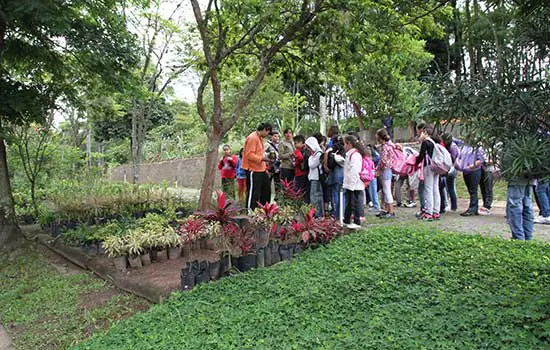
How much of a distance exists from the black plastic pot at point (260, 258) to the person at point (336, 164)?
94.0 inches

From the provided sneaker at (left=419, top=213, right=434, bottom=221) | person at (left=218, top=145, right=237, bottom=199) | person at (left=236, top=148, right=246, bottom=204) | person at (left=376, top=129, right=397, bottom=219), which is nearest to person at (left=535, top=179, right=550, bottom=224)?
sneaker at (left=419, top=213, right=434, bottom=221)

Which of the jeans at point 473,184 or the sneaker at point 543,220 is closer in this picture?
the sneaker at point 543,220

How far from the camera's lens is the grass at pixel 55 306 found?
342cm

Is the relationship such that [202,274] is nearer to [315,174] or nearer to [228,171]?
[315,174]

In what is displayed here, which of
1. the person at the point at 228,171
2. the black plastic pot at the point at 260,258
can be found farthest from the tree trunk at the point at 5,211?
the person at the point at 228,171

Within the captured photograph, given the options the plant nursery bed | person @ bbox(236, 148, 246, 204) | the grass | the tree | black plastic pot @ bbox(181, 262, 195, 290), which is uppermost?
the tree

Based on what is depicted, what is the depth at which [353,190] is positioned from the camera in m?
6.04

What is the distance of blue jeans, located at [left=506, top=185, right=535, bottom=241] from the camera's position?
4.76 meters

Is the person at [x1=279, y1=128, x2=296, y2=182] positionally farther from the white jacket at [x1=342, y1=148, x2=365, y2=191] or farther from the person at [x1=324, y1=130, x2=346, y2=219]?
the white jacket at [x1=342, y1=148, x2=365, y2=191]

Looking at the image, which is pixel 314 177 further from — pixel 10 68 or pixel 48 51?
pixel 10 68

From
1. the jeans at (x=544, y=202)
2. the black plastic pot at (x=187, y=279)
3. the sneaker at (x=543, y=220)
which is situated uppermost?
the jeans at (x=544, y=202)

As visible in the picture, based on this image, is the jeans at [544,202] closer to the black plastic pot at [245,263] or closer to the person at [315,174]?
the person at [315,174]

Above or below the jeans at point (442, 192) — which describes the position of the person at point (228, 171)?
above

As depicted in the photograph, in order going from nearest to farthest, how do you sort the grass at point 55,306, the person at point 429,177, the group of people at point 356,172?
the grass at point 55,306 → the group of people at point 356,172 → the person at point 429,177
